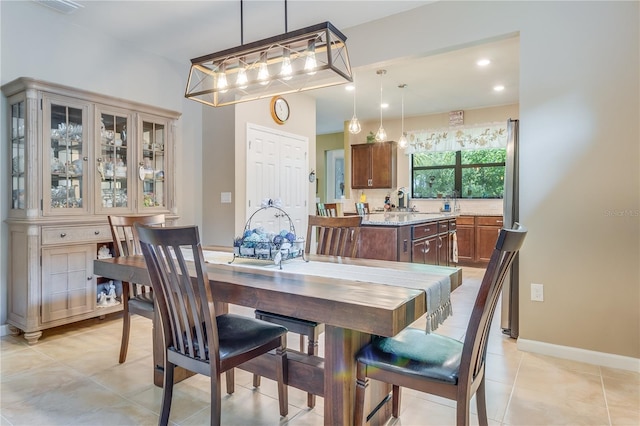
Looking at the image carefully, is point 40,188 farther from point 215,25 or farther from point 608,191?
point 608,191

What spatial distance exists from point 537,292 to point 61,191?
3.91m

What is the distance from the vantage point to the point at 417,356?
4.79ft

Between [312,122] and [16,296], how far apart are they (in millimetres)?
4218

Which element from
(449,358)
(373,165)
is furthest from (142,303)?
(373,165)

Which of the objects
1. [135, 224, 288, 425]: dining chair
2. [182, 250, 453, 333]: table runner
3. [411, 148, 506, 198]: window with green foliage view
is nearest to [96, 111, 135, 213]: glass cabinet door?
[182, 250, 453, 333]: table runner

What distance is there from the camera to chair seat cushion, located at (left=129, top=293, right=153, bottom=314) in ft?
7.53

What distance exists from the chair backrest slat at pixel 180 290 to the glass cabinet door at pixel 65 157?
2.08 metres

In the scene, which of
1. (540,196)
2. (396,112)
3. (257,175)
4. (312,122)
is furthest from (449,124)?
(540,196)

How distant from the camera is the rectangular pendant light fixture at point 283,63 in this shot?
2.05 meters

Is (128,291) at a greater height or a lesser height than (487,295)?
lesser

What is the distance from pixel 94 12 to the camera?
3.28 m

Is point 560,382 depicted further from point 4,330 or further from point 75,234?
point 4,330

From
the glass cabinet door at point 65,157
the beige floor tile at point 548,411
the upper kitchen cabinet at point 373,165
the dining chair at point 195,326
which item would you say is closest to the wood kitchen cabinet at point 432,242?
the upper kitchen cabinet at point 373,165

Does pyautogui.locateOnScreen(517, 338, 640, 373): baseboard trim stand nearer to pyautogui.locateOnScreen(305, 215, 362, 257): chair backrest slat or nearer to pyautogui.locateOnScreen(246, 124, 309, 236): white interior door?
pyautogui.locateOnScreen(305, 215, 362, 257): chair backrest slat
